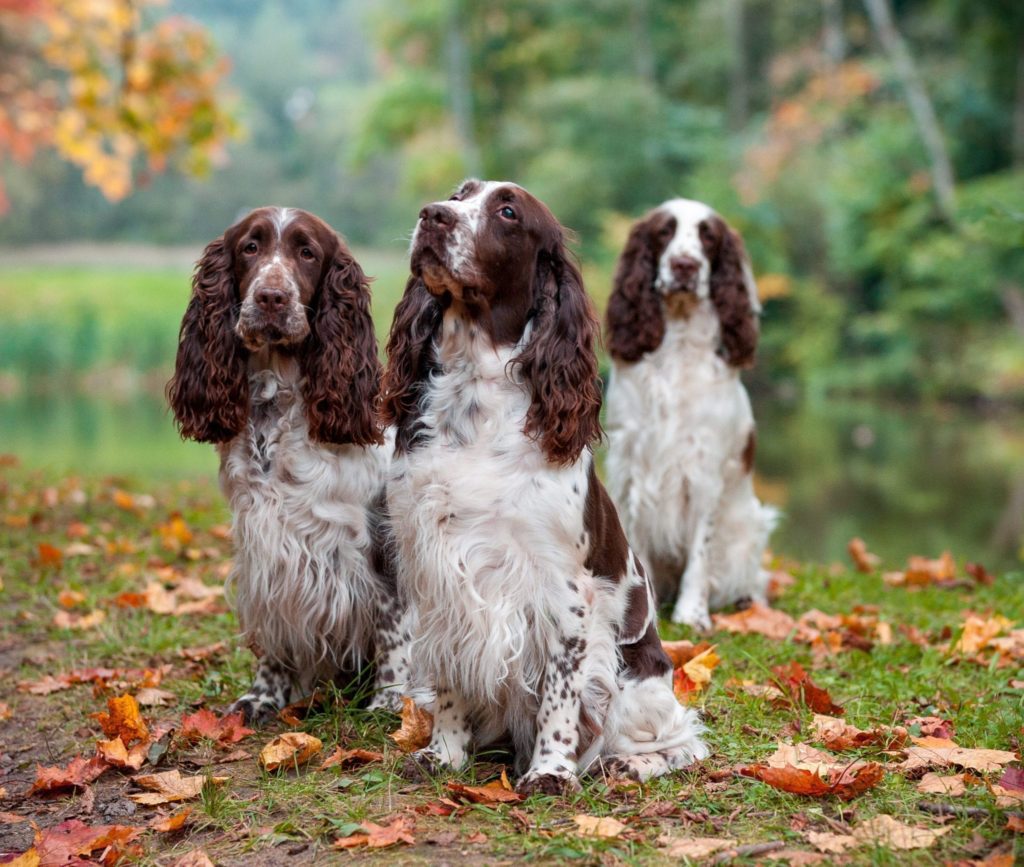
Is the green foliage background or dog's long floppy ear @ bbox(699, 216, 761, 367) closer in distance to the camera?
dog's long floppy ear @ bbox(699, 216, 761, 367)

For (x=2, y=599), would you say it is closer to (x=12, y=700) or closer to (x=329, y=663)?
(x=12, y=700)

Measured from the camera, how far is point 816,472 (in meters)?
14.0

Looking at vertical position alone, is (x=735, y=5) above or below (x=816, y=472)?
above

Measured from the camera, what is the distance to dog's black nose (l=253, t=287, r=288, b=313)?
12.2 feet

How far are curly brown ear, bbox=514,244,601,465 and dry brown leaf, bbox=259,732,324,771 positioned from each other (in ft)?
3.89

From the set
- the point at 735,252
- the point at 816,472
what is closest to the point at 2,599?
the point at 735,252

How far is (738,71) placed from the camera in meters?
34.2

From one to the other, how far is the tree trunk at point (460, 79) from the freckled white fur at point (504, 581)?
30119 millimetres

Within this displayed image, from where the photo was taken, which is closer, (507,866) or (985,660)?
(507,866)

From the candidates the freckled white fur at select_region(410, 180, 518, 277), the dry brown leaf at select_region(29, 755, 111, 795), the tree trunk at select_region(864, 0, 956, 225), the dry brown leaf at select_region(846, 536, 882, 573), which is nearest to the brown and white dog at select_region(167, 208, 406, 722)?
the dry brown leaf at select_region(29, 755, 111, 795)

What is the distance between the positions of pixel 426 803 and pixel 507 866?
46 cm

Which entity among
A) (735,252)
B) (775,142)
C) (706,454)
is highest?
(775,142)

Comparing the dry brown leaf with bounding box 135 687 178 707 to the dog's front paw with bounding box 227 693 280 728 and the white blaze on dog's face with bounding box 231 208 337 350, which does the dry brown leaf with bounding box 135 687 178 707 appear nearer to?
the dog's front paw with bounding box 227 693 280 728

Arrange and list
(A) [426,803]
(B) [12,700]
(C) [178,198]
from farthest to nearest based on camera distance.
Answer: (C) [178,198]
(B) [12,700]
(A) [426,803]
